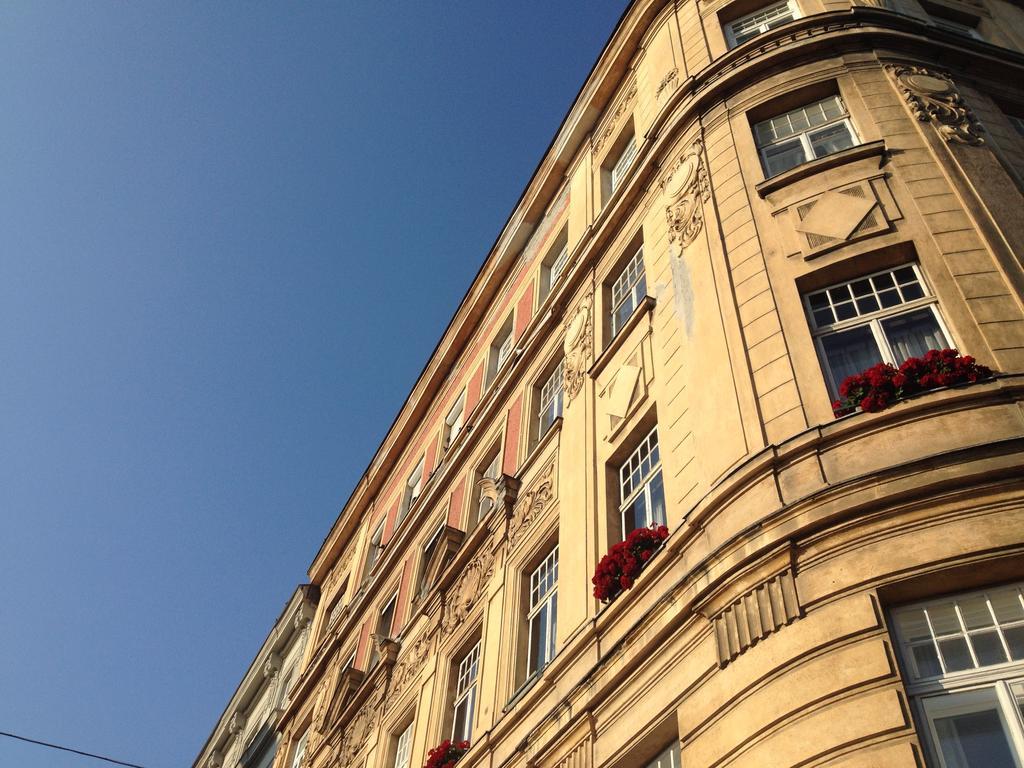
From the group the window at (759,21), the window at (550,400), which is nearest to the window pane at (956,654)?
the window at (550,400)

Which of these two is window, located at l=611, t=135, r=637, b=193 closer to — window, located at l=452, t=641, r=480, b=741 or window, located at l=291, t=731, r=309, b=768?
window, located at l=452, t=641, r=480, b=741

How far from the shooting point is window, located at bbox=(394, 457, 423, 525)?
3019 cm

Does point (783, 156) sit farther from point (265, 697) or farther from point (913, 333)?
point (265, 697)

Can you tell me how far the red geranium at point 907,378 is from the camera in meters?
11.2

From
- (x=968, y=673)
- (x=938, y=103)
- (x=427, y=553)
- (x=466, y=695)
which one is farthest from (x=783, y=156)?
(x=427, y=553)

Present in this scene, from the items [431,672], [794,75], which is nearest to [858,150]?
[794,75]

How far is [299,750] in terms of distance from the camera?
28828 millimetres

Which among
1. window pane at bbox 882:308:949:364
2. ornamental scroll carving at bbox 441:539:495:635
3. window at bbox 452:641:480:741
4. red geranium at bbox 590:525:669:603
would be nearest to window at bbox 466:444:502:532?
ornamental scroll carving at bbox 441:539:495:635

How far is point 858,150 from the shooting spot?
1506 centimetres

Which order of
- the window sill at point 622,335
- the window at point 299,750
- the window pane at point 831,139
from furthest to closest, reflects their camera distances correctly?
the window at point 299,750, the window sill at point 622,335, the window pane at point 831,139

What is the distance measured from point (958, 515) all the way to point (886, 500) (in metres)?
0.67

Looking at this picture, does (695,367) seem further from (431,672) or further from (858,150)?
(431,672)

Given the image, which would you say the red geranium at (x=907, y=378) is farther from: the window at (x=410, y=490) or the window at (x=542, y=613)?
the window at (x=410, y=490)

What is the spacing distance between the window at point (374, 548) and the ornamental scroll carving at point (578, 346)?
12070 millimetres
